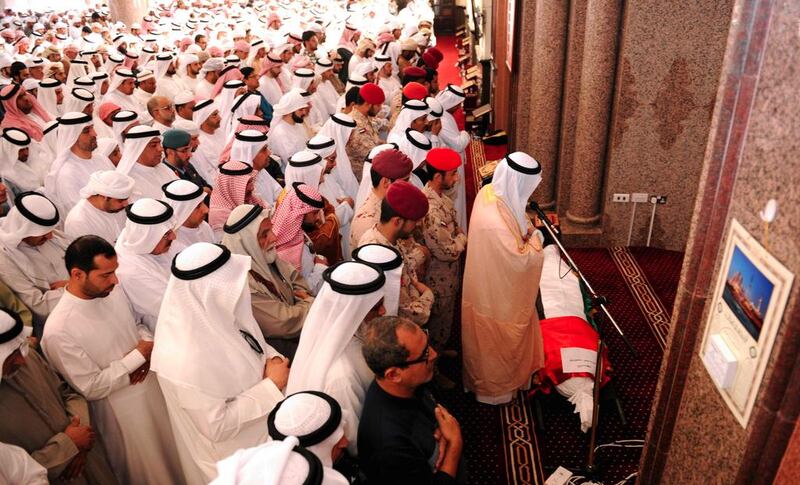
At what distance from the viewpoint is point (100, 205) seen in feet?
12.5

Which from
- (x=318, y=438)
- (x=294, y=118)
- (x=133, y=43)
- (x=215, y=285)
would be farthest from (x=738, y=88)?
(x=133, y=43)

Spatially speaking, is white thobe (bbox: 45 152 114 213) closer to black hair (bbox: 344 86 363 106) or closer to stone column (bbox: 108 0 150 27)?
black hair (bbox: 344 86 363 106)

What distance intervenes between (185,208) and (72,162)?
199 cm

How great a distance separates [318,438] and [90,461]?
1502 millimetres

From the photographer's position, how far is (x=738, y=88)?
1534 mm

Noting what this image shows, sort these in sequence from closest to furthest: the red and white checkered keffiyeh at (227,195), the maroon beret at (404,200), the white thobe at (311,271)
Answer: the maroon beret at (404,200)
the white thobe at (311,271)
the red and white checkered keffiyeh at (227,195)

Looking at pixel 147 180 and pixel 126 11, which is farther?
pixel 126 11

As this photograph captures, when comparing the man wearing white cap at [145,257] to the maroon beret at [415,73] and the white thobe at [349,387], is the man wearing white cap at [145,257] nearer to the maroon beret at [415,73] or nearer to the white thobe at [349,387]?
the white thobe at [349,387]

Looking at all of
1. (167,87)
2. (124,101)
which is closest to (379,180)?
(124,101)

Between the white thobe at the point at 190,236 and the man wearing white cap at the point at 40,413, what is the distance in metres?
1.12

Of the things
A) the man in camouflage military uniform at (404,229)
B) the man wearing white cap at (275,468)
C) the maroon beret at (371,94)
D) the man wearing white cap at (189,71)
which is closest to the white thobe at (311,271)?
the man in camouflage military uniform at (404,229)

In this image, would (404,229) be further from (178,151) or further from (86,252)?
(178,151)

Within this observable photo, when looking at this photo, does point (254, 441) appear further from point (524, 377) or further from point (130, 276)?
point (524, 377)

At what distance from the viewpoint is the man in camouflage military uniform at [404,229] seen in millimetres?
3039
